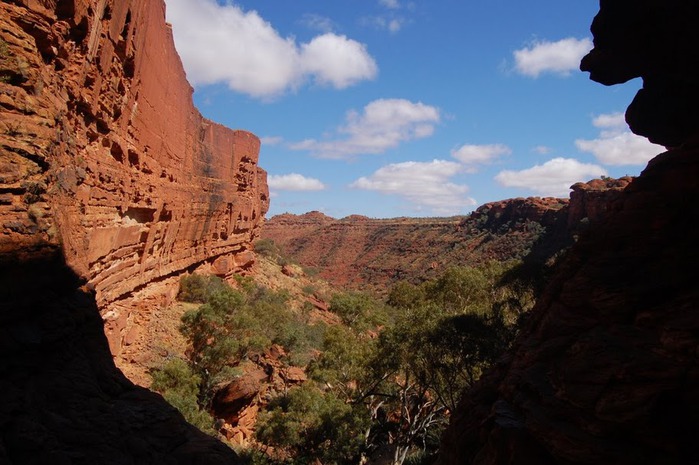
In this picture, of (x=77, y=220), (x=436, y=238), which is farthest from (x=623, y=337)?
(x=436, y=238)

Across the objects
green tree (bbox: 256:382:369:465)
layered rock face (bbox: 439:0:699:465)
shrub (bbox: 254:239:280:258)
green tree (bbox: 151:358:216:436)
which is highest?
layered rock face (bbox: 439:0:699:465)

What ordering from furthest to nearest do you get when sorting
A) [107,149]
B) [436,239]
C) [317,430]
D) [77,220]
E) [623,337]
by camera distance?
[436,239]
[317,430]
[107,149]
[77,220]
[623,337]

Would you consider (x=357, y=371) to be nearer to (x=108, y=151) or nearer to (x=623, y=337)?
(x=108, y=151)

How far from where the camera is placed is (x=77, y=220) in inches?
381

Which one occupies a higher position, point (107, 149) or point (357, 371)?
point (107, 149)

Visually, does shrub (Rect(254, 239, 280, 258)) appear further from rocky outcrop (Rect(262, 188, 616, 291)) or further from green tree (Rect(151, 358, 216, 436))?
green tree (Rect(151, 358, 216, 436))

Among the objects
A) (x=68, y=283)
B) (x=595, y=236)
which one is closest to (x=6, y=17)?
(x=68, y=283)

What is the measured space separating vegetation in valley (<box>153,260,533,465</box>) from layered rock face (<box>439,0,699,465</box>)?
6903 millimetres

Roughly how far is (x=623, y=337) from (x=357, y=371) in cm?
1488

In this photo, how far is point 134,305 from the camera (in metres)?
18.6

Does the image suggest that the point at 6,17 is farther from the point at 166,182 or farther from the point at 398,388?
the point at 398,388

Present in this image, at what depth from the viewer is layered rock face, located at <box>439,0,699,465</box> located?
5.64 metres

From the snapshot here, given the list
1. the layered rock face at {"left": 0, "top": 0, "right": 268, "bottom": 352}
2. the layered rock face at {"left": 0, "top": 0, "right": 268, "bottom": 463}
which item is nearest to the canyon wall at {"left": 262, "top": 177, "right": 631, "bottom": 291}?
the layered rock face at {"left": 0, "top": 0, "right": 268, "bottom": 352}

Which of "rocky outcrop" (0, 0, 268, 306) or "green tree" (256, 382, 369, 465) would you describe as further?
"green tree" (256, 382, 369, 465)
